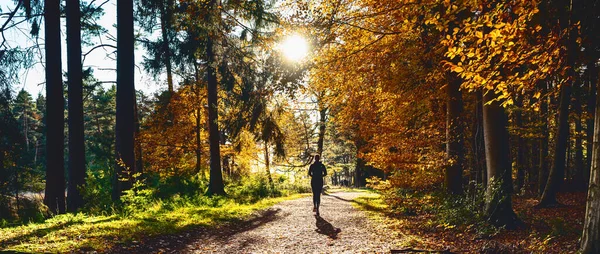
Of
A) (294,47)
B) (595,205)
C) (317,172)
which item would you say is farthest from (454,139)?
(595,205)

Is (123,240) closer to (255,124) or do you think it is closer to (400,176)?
(255,124)

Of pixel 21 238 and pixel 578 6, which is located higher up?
pixel 578 6

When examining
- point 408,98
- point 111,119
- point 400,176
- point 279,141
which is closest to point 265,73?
point 279,141

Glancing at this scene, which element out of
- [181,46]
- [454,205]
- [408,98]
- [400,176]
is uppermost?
[181,46]

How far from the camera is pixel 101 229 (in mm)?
6504

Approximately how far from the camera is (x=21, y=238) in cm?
571

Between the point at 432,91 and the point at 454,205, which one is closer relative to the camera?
the point at 454,205

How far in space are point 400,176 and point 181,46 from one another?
11.4m

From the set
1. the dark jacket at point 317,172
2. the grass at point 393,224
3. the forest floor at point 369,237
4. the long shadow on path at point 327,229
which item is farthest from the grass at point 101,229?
the grass at point 393,224

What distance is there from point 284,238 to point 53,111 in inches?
323

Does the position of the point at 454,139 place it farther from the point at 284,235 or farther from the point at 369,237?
the point at 284,235

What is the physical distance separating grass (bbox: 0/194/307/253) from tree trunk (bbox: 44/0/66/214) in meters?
2.99

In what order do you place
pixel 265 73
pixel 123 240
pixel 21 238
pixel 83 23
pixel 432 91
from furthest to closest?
pixel 83 23 < pixel 265 73 < pixel 432 91 < pixel 123 240 < pixel 21 238

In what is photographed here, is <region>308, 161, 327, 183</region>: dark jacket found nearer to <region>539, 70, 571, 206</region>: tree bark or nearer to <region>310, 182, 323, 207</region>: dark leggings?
<region>310, 182, 323, 207</region>: dark leggings
